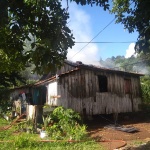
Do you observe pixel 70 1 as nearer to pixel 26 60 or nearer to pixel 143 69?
pixel 26 60

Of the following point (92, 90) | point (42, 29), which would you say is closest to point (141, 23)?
point (42, 29)

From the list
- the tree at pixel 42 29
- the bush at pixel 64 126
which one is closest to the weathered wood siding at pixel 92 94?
the bush at pixel 64 126

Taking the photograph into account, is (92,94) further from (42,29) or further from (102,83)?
(42,29)

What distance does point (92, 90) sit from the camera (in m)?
15.8

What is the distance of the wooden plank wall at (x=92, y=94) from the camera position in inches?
587

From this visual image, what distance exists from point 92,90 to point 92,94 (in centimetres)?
29

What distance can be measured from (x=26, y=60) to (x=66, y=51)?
3.36 feet

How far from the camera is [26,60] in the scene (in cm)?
522

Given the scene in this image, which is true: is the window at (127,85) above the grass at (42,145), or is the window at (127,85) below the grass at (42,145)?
above

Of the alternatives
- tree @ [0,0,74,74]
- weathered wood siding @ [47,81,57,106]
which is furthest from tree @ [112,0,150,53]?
weathered wood siding @ [47,81,57,106]

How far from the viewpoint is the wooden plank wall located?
587 inches

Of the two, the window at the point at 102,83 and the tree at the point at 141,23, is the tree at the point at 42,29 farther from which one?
the window at the point at 102,83

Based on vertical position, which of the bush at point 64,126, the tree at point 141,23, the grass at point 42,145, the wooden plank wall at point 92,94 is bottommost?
the grass at point 42,145

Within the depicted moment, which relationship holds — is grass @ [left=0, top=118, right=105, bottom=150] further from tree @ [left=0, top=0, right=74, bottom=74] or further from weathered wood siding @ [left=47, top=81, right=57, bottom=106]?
weathered wood siding @ [left=47, top=81, right=57, bottom=106]
